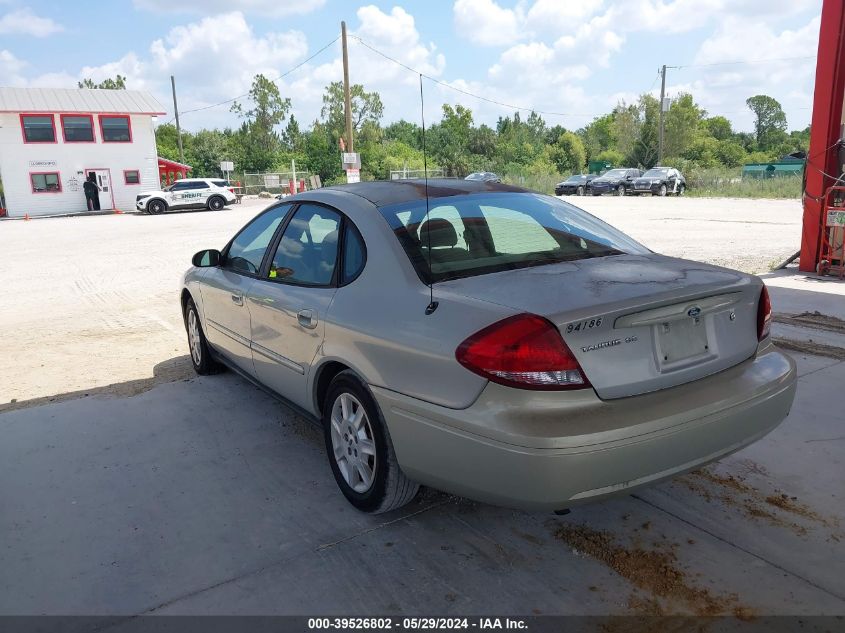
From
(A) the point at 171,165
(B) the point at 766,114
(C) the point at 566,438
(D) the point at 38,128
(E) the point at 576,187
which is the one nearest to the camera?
(C) the point at 566,438

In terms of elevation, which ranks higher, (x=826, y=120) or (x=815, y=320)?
(x=826, y=120)

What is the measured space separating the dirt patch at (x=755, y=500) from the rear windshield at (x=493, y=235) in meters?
1.24

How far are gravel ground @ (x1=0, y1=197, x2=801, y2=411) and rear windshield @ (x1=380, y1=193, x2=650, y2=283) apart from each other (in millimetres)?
3190

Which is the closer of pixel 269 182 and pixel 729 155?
pixel 269 182

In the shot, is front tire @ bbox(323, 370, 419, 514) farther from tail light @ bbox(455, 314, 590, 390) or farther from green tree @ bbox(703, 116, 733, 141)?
green tree @ bbox(703, 116, 733, 141)

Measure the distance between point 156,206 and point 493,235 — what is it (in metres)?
32.8

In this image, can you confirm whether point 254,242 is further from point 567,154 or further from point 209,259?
point 567,154

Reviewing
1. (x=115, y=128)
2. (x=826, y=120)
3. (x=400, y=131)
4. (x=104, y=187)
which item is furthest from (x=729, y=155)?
(x=826, y=120)

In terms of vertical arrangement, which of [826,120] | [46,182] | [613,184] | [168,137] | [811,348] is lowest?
Result: [811,348]

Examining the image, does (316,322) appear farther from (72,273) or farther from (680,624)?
(72,273)

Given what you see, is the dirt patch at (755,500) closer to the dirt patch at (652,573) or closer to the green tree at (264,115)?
the dirt patch at (652,573)

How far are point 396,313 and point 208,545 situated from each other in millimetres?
1367

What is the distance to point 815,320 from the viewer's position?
21.3 ft

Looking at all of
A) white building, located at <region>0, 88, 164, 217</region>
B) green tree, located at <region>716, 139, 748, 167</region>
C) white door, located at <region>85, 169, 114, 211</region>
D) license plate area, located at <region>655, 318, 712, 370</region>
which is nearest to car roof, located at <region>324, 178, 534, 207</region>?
license plate area, located at <region>655, 318, 712, 370</region>
